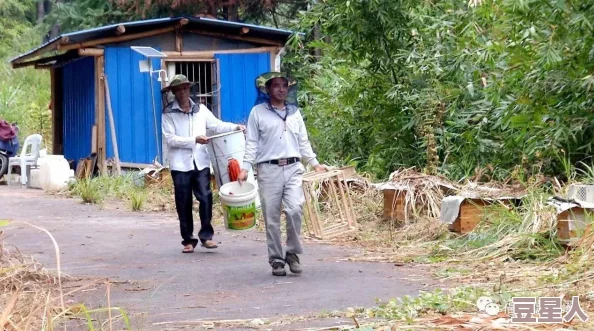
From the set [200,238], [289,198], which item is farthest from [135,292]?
[200,238]

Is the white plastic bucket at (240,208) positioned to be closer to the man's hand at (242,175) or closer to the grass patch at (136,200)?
the man's hand at (242,175)

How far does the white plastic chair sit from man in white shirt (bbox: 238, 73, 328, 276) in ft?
46.9

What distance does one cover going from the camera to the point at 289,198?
9.20m

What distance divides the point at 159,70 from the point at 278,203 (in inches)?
444

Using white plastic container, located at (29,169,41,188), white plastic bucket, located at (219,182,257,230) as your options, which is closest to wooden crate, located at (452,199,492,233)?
white plastic bucket, located at (219,182,257,230)

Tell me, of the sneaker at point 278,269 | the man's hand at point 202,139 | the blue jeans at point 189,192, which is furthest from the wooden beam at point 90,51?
the sneaker at point 278,269

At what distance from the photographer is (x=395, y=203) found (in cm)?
1227

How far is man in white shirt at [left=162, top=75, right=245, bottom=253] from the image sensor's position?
34.9 ft

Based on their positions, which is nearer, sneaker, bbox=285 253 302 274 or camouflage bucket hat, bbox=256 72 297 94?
sneaker, bbox=285 253 302 274

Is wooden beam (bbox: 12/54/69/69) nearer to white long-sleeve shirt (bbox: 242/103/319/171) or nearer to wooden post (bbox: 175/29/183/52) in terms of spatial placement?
wooden post (bbox: 175/29/183/52)

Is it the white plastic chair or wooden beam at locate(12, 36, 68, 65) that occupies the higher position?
wooden beam at locate(12, 36, 68, 65)

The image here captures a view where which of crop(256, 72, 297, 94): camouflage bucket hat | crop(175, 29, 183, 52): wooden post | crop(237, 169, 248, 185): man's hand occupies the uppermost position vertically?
crop(175, 29, 183, 52): wooden post

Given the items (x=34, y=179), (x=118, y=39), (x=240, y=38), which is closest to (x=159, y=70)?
(x=118, y=39)

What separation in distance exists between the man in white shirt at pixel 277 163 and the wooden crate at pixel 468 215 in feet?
7.17
